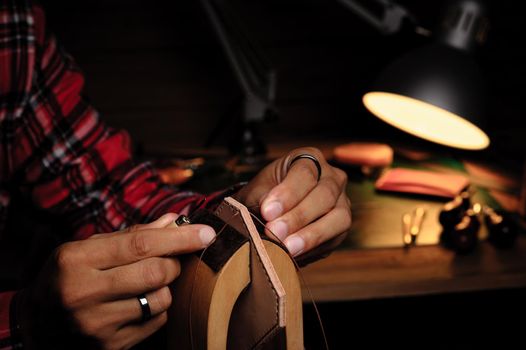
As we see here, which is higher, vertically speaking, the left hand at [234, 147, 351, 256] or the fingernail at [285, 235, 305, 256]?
the left hand at [234, 147, 351, 256]

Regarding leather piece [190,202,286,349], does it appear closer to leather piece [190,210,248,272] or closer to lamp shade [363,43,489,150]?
leather piece [190,210,248,272]

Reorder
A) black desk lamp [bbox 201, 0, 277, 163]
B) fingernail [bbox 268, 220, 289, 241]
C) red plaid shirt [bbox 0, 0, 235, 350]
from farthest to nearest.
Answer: black desk lamp [bbox 201, 0, 277, 163] → red plaid shirt [bbox 0, 0, 235, 350] → fingernail [bbox 268, 220, 289, 241]

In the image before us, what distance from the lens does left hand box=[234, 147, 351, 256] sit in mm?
761

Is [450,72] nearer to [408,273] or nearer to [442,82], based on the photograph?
[442,82]

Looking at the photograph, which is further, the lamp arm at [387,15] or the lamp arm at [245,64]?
the lamp arm at [245,64]

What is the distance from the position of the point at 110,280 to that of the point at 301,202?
30 cm

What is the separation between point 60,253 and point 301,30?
1.55 metres

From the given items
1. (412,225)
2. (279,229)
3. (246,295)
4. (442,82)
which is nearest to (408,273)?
(412,225)

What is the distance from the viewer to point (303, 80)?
207 centimetres

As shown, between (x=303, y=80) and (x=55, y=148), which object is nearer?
(x=55, y=148)

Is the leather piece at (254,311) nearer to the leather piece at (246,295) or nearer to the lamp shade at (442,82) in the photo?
the leather piece at (246,295)

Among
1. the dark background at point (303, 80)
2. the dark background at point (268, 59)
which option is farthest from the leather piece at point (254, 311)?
the dark background at point (268, 59)

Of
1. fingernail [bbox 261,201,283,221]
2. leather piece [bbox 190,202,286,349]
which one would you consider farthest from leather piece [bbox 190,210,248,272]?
fingernail [bbox 261,201,283,221]

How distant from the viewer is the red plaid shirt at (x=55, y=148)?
1.12 meters
